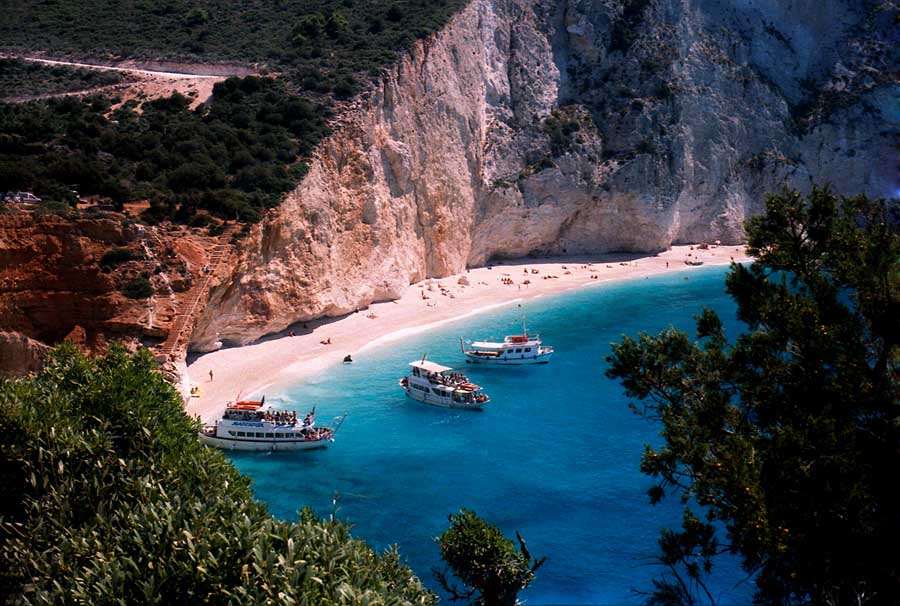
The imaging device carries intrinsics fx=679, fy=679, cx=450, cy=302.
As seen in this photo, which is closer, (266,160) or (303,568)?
(303,568)

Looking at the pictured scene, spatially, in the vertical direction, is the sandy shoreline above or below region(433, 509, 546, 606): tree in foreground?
above

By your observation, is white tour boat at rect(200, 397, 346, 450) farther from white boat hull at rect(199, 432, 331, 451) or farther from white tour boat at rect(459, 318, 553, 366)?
white tour boat at rect(459, 318, 553, 366)

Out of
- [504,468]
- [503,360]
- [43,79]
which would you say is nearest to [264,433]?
[504,468]

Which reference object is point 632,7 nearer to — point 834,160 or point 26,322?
point 834,160

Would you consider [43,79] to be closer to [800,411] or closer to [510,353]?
[510,353]

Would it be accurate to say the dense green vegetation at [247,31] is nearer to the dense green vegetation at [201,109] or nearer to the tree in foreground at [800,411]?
the dense green vegetation at [201,109]

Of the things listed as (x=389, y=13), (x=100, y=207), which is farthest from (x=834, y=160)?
(x=100, y=207)

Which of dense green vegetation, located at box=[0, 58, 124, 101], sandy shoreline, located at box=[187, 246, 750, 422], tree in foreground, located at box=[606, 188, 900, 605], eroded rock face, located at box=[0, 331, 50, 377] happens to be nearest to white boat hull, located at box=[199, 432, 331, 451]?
sandy shoreline, located at box=[187, 246, 750, 422]
